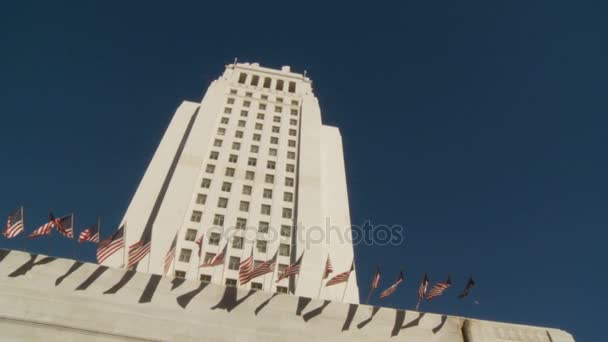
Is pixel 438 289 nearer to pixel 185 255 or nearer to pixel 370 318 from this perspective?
pixel 370 318

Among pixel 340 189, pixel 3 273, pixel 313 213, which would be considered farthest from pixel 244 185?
pixel 3 273

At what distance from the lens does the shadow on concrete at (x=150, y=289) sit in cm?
2403

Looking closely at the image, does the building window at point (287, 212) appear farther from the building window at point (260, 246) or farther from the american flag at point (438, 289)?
the american flag at point (438, 289)

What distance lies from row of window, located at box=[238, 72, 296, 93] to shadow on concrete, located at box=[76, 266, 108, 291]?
37366mm

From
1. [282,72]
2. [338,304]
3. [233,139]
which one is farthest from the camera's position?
[282,72]

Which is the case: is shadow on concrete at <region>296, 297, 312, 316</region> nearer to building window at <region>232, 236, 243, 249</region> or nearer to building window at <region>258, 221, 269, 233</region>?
building window at <region>232, 236, 243, 249</region>

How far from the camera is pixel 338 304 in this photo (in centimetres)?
2545

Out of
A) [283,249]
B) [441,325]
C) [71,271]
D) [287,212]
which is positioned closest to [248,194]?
[287,212]

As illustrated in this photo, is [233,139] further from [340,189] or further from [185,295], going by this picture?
[185,295]

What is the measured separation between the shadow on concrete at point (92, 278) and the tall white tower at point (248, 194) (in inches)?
280

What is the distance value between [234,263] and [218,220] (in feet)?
14.7

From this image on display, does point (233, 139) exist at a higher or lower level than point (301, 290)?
higher

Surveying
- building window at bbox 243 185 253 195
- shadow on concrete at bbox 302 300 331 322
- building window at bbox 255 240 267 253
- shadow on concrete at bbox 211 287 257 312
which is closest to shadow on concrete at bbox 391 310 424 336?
shadow on concrete at bbox 302 300 331 322

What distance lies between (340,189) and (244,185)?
1098cm
